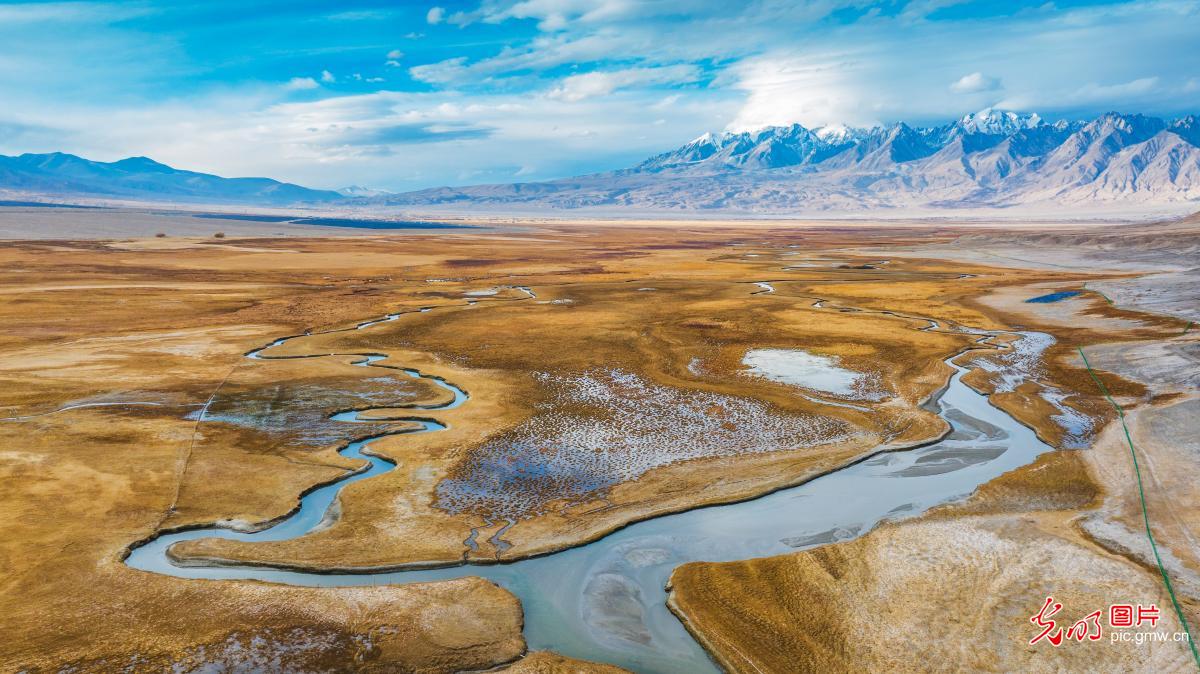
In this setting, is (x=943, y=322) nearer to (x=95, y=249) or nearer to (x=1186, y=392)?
(x=1186, y=392)

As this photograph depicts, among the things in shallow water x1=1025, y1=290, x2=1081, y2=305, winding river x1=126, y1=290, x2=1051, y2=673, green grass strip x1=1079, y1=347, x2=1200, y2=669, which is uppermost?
shallow water x1=1025, y1=290, x2=1081, y2=305

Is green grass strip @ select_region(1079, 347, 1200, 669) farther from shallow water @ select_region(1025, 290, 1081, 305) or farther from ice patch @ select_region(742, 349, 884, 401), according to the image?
shallow water @ select_region(1025, 290, 1081, 305)

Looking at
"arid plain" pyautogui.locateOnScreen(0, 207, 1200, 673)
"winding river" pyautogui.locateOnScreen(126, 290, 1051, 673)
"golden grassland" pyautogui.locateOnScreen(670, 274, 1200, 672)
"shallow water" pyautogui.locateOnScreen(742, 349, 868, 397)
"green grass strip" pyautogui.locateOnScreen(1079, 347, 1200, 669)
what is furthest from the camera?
"shallow water" pyautogui.locateOnScreen(742, 349, 868, 397)

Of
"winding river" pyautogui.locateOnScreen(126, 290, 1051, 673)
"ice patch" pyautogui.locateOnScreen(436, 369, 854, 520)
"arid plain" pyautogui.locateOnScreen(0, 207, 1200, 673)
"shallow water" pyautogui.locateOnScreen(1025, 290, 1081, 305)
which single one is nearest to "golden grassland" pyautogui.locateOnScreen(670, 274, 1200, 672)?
A: "arid plain" pyautogui.locateOnScreen(0, 207, 1200, 673)

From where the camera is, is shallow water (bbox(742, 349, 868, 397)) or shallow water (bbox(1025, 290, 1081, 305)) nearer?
shallow water (bbox(742, 349, 868, 397))

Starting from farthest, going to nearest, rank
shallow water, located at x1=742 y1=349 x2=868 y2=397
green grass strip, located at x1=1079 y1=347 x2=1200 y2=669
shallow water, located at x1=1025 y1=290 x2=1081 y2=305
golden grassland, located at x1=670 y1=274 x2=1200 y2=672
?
shallow water, located at x1=1025 y1=290 x2=1081 y2=305 → shallow water, located at x1=742 y1=349 x2=868 y2=397 → golden grassland, located at x1=670 y1=274 x2=1200 y2=672 → green grass strip, located at x1=1079 y1=347 x2=1200 y2=669

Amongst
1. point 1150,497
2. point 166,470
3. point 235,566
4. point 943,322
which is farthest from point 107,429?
point 943,322

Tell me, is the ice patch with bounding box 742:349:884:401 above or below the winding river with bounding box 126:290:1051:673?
above

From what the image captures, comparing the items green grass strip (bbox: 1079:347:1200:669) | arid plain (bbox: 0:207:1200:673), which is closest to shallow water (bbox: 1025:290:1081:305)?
arid plain (bbox: 0:207:1200:673)
